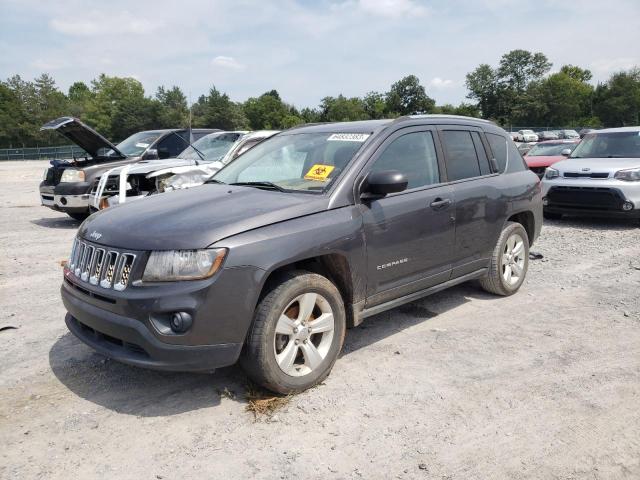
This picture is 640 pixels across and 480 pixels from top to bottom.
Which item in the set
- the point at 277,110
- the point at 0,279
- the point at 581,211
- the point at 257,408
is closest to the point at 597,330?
the point at 257,408

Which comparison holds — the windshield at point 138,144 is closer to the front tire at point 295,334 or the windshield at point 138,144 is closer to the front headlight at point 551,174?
the front headlight at point 551,174

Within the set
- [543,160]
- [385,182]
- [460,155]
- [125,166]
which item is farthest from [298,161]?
[543,160]

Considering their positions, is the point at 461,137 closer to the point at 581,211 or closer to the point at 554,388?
the point at 554,388

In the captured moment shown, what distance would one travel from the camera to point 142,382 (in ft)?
12.1

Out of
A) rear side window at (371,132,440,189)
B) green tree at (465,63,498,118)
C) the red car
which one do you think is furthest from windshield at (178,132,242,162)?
green tree at (465,63,498,118)

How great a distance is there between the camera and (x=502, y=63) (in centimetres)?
10575

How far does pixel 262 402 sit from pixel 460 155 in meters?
2.87

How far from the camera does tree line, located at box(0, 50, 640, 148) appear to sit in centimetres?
7638

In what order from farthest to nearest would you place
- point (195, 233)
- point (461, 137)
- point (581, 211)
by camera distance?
point (581, 211), point (461, 137), point (195, 233)

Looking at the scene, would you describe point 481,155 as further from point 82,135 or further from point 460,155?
point 82,135

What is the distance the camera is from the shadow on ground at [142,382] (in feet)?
11.1

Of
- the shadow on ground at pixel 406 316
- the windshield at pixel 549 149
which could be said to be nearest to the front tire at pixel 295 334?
the shadow on ground at pixel 406 316

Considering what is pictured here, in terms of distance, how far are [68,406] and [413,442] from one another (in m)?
2.16

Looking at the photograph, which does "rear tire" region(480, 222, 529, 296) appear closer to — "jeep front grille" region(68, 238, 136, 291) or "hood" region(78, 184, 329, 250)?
"hood" region(78, 184, 329, 250)
